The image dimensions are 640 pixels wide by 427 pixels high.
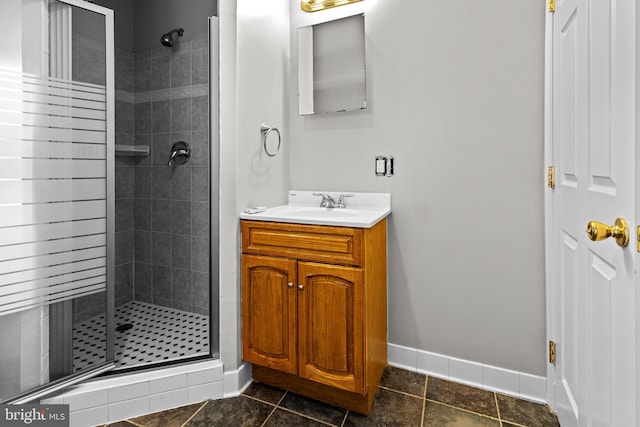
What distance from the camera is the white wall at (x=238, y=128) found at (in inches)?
64.7

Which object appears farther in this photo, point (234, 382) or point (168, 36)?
point (168, 36)

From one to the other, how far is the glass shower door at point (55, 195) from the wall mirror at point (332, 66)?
41.4 inches

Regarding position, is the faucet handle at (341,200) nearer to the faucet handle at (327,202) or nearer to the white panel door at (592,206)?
the faucet handle at (327,202)

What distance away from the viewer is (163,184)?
2.55 m

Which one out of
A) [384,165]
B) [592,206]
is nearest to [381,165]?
[384,165]

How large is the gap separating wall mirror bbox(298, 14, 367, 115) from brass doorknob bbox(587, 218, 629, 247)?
54.1 inches

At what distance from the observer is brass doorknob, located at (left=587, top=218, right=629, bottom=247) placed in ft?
2.55

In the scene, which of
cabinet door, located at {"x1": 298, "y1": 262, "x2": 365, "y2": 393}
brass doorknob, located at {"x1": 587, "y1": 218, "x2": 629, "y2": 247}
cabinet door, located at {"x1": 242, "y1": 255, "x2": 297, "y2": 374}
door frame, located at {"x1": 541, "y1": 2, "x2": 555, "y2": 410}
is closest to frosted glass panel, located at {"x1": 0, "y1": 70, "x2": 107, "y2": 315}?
cabinet door, located at {"x1": 242, "y1": 255, "x2": 297, "y2": 374}

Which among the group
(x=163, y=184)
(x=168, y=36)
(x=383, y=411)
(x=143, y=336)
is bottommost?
(x=383, y=411)

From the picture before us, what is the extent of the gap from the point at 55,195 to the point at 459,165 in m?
1.94

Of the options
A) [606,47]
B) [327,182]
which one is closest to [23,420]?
[327,182]

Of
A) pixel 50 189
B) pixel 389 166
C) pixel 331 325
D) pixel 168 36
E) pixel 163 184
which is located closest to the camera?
pixel 50 189

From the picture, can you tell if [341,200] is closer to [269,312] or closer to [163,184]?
[269,312]

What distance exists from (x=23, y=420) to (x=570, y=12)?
2683mm
